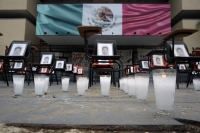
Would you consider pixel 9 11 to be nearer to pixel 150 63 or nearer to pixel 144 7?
pixel 144 7

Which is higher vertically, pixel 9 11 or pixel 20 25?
pixel 9 11

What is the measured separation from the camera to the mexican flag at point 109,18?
7.32 metres

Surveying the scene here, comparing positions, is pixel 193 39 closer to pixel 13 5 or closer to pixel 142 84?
pixel 142 84

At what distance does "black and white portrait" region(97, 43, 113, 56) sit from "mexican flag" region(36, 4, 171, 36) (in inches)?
181

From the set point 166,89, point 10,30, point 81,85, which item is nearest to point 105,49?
point 81,85

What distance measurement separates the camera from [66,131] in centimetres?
54

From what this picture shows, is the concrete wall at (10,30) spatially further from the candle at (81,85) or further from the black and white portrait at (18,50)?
the candle at (81,85)

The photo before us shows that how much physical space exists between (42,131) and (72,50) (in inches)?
378

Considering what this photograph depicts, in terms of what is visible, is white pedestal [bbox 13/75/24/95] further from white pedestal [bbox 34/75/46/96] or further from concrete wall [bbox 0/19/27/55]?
concrete wall [bbox 0/19/27/55]

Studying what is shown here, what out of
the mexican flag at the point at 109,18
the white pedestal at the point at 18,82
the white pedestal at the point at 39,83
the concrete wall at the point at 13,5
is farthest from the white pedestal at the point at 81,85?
the concrete wall at the point at 13,5

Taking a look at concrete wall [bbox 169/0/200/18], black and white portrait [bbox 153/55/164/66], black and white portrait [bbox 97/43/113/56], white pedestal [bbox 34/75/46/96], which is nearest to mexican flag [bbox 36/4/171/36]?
concrete wall [bbox 169/0/200/18]

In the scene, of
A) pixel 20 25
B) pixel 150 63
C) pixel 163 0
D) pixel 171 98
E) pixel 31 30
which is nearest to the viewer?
pixel 171 98

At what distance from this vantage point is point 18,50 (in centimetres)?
254

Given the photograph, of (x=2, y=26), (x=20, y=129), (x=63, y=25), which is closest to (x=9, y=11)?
(x=2, y=26)
